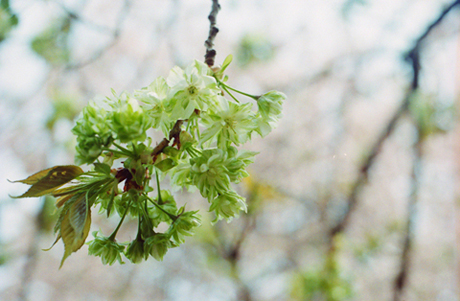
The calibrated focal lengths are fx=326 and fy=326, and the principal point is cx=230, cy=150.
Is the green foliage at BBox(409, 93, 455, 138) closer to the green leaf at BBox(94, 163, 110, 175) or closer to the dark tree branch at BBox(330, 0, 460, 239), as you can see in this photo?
the dark tree branch at BBox(330, 0, 460, 239)

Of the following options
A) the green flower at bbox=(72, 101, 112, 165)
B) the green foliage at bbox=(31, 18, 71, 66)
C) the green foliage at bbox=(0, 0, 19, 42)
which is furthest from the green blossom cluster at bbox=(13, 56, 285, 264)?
the green foliage at bbox=(31, 18, 71, 66)

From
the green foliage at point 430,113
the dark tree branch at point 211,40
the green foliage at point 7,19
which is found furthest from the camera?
the green foliage at point 430,113

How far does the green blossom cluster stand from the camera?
0.81 feet

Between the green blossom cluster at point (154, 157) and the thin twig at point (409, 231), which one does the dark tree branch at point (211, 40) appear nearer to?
the green blossom cluster at point (154, 157)

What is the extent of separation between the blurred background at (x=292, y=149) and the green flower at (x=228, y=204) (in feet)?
3.61

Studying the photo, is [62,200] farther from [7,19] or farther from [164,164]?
[7,19]

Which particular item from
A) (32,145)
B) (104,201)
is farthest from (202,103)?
(32,145)

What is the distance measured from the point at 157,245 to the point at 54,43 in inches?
52.0

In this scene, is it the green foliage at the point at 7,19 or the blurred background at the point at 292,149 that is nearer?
the green foliage at the point at 7,19

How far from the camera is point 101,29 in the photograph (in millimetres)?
900

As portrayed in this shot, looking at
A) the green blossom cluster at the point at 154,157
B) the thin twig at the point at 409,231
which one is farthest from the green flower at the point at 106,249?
the thin twig at the point at 409,231

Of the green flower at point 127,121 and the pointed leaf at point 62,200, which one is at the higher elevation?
the green flower at point 127,121

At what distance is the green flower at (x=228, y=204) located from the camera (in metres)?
0.30

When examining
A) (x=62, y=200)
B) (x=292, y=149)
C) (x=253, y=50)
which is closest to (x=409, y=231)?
(x=292, y=149)
